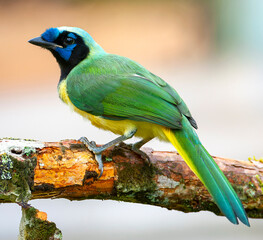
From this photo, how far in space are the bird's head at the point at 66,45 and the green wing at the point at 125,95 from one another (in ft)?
0.77

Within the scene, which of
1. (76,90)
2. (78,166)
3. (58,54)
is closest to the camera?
(78,166)

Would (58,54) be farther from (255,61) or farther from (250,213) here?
(255,61)

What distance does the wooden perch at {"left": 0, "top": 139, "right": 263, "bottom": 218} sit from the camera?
300 cm

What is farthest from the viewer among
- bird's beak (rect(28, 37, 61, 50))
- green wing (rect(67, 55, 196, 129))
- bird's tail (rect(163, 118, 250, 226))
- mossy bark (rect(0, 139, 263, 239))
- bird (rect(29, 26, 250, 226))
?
bird's beak (rect(28, 37, 61, 50))

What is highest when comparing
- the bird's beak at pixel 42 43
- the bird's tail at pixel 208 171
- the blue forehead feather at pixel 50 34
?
the blue forehead feather at pixel 50 34

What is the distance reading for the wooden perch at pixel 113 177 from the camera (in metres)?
3.00

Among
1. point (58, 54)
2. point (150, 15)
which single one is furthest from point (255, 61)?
point (58, 54)

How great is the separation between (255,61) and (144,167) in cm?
452

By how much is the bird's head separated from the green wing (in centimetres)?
24

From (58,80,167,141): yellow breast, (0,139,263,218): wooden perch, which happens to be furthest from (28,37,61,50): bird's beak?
(0,139,263,218): wooden perch

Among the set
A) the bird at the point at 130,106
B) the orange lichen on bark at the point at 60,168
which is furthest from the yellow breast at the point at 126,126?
the orange lichen on bark at the point at 60,168

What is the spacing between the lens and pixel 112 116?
351cm

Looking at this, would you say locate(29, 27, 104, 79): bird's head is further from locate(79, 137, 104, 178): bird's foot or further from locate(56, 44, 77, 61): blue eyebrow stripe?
locate(79, 137, 104, 178): bird's foot

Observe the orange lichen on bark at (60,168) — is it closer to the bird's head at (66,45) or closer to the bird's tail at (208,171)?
the bird's tail at (208,171)
